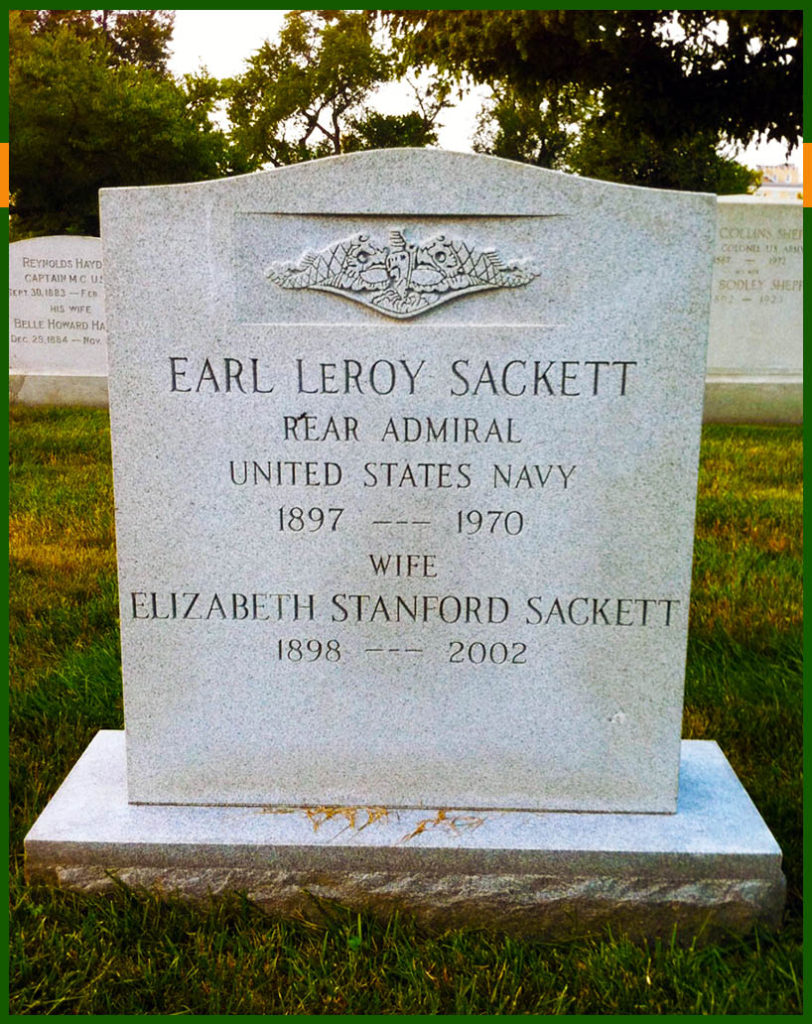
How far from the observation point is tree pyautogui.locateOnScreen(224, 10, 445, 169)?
41.9 meters

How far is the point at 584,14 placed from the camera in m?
11.9

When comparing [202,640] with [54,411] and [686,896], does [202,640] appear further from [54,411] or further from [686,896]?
[54,411]

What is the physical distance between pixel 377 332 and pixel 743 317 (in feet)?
25.1

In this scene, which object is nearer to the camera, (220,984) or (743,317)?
(220,984)

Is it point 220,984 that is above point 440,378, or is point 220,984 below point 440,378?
below

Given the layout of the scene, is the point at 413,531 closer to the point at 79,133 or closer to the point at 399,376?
the point at 399,376

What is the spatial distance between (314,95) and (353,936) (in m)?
45.5

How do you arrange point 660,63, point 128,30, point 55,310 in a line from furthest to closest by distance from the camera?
point 128,30 < point 660,63 < point 55,310

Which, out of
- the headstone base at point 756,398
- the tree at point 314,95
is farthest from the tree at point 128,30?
the headstone base at point 756,398

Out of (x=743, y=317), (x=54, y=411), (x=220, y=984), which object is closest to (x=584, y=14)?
(x=743, y=317)

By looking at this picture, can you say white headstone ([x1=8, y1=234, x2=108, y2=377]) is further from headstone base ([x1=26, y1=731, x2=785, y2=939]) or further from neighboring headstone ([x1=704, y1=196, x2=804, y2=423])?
headstone base ([x1=26, y1=731, x2=785, y2=939])

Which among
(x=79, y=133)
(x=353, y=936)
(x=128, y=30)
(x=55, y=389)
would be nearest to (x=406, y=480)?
(x=353, y=936)

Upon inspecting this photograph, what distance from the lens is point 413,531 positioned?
103 inches

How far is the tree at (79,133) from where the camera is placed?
923 inches
